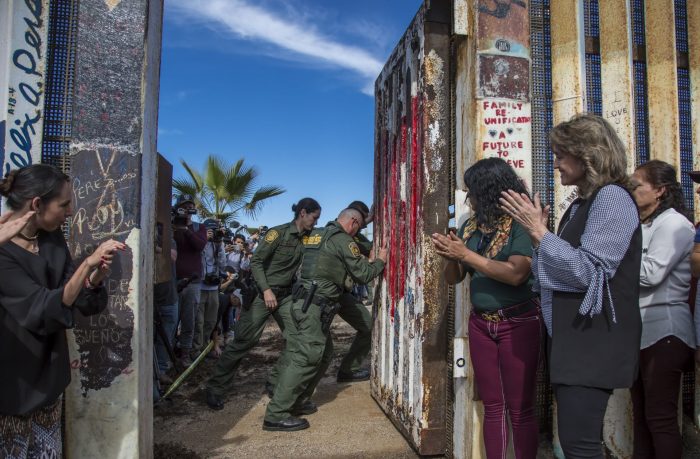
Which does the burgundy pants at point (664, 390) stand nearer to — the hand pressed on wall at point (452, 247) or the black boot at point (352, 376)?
the hand pressed on wall at point (452, 247)

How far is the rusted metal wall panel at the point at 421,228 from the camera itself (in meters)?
3.38

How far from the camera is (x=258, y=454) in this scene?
11.6 ft

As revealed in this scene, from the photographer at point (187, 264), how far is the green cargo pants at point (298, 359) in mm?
2223

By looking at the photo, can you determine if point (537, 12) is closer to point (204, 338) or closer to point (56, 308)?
point (56, 308)

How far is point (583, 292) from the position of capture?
1.95m

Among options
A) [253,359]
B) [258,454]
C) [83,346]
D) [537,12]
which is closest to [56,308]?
[83,346]

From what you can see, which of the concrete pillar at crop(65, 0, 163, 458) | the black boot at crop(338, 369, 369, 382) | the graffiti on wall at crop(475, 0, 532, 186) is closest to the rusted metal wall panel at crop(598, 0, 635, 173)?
the graffiti on wall at crop(475, 0, 532, 186)

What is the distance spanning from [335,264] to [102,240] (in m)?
2.14

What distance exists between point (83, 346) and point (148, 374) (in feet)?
1.41

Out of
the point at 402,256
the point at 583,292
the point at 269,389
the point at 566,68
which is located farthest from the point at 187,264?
the point at 583,292

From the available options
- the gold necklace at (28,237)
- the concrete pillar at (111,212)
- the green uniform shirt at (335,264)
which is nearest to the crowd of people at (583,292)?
the green uniform shirt at (335,264)

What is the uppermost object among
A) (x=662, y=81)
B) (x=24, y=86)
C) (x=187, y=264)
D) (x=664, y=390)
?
(x=662, y=81)

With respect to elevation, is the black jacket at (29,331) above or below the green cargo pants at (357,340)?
above

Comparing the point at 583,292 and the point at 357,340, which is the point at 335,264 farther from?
the point at 583,292
